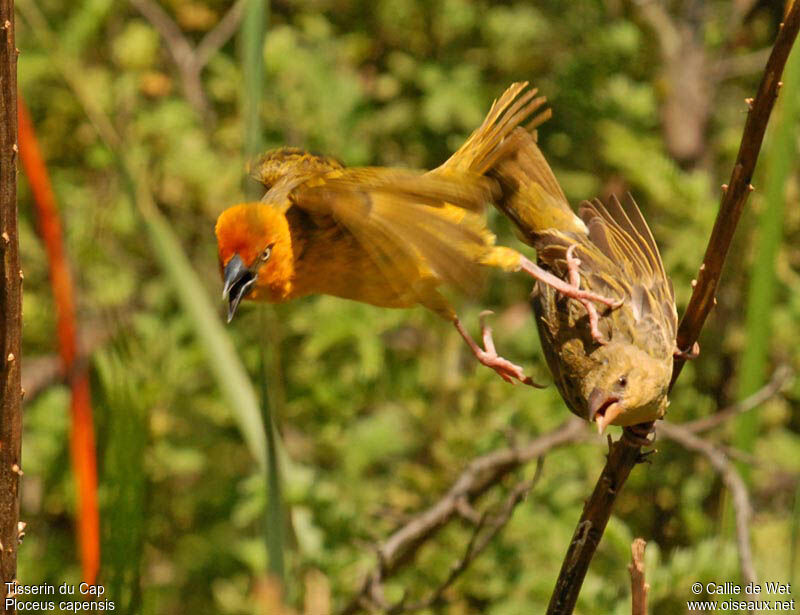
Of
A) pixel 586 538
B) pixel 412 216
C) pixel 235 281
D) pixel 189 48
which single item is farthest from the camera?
pixel 189 48

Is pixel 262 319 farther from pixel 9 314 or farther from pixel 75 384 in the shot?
pixel 75 384

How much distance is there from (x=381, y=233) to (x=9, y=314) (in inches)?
39.5

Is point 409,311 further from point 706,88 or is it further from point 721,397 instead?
point 706,88

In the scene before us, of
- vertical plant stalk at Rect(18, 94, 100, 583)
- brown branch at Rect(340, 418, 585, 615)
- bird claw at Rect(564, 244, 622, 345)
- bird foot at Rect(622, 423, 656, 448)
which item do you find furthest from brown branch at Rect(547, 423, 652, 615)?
brown branch at Rect(340, 418, 585, 615)

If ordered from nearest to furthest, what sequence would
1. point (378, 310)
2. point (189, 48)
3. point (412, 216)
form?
point (412, 216), point (378, 310), point (189, 48)

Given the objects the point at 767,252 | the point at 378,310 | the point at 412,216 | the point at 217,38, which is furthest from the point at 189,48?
the point at 767,252

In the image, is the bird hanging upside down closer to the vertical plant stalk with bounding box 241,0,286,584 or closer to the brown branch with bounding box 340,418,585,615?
the brown branch with bounding box 340,418,585,615

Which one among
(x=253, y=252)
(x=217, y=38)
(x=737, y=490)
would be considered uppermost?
(x=217, y=38)

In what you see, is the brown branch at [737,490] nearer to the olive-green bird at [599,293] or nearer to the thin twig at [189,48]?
the olive-green bird at [599,293]

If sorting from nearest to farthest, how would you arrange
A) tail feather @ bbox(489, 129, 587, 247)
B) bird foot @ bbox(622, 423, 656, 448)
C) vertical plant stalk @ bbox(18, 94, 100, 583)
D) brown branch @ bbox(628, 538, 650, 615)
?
brown branch @ bbox(628, 538, 650, 615) < vertical plant stalk @ bbox(18, 94, 100, 583) < bird foot @ bbox(622, 423, 656, 448) < tail feather @ bbox(489, 129, 587, 247)

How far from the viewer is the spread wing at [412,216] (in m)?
2.10

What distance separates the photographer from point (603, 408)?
230 cm

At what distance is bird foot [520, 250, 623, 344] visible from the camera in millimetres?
2521

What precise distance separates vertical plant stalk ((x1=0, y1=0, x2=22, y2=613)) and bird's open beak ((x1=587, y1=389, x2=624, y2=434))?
117cm
